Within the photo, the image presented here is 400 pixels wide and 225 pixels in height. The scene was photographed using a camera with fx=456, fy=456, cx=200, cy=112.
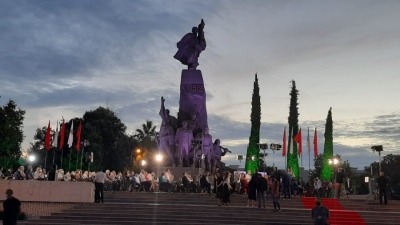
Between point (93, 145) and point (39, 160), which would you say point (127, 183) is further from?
point (39, 160)

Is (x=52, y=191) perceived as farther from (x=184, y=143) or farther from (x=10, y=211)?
(x=184, y=143)

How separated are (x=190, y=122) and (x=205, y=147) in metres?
2.06

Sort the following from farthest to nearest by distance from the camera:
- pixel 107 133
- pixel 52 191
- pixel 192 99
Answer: pixel 107 133
pixel 192 99
pixel 52 191

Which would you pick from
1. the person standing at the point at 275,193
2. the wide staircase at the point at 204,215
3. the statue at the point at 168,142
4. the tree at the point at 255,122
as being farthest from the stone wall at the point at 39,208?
the tree at the point at 255,122

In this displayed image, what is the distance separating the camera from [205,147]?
102 feet

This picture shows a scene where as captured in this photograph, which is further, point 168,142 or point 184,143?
point 168,142

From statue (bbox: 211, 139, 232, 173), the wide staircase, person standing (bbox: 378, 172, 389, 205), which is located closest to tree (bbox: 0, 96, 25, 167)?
Result: statue (bbox: 211, 139, 232, 173)

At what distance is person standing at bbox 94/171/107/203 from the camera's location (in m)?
18.1

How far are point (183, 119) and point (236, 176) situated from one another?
9.22m

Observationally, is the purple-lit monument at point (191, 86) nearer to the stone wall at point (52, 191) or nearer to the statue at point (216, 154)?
the statue at point (216, 154)

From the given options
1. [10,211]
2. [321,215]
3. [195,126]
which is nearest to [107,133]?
[195,126]

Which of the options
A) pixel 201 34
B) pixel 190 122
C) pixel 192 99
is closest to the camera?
pixel 190 122

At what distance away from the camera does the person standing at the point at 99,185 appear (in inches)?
712

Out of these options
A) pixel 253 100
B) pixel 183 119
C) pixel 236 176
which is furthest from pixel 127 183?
Result: pixel 253 100
